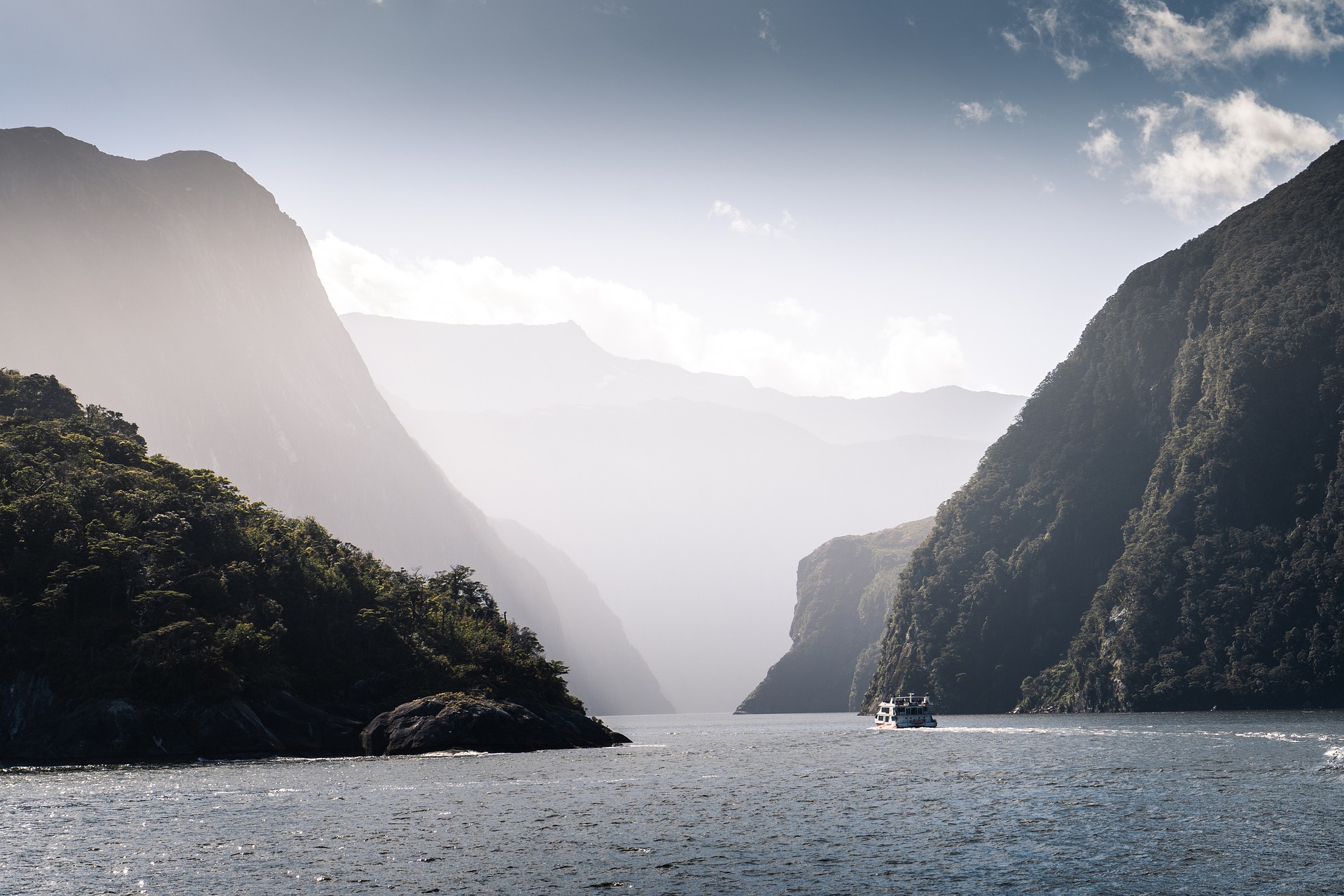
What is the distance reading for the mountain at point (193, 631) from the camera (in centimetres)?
11794

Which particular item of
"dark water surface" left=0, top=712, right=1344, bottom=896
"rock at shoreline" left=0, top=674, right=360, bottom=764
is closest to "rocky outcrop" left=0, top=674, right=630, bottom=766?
"rock at shoreline" left=0, top=674, right=360, bottom=764

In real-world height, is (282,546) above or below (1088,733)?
above

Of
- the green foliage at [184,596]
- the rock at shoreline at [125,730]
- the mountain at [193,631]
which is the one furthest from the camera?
the green foliage at [184,596]

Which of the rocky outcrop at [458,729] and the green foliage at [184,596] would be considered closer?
the green foliage at [184,596]

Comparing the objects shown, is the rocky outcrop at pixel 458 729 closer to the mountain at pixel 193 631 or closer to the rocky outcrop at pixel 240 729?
the rocky outcrop at pixel 240 729

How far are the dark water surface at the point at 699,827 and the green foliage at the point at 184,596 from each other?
22815mm

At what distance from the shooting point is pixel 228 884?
46719 mm

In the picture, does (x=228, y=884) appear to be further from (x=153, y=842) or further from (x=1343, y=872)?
(x=1343, y=872)

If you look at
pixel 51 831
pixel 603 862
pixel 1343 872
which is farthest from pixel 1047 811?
pixel 51 831

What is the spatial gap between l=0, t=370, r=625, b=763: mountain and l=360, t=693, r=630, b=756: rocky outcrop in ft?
1.12

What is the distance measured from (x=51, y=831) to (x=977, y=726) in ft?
550

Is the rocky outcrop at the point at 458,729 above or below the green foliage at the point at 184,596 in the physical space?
below

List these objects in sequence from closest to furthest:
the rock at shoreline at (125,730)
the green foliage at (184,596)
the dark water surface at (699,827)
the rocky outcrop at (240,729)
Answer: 1. the dark water surface at (699,827)
2. the rock at shoreline at (125,730)
3. the rocky outcrop at (240,729)
4. the green foliage at (184,596)

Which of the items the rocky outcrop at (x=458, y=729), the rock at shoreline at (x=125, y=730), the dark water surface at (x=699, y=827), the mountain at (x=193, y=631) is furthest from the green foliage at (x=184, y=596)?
the dark water surface at (x=699, y=827)
